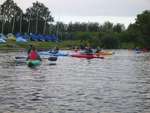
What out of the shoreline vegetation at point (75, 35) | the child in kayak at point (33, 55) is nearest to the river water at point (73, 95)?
the child in kayak at point (33, 55)

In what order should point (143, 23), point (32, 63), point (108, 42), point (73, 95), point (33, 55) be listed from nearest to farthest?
point (73, 95), point (32, 63), point (33, 55), point (143, 23), point (108, 42)

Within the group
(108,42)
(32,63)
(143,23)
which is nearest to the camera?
(32,63)

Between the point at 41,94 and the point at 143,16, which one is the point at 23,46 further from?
the point at 41,94

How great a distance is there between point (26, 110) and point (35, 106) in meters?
1.13

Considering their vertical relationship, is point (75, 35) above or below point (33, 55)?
above

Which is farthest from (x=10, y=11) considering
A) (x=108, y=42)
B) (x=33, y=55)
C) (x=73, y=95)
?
(x=73, y=95)

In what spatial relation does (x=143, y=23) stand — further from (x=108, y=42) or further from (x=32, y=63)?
(x=32, y=63)

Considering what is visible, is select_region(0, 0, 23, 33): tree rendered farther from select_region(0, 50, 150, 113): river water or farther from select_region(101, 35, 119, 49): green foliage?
select_region(0, 50, 150, 113): river water

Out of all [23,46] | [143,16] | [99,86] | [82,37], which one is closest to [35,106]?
[99,86]

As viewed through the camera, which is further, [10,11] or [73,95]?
[10,11]

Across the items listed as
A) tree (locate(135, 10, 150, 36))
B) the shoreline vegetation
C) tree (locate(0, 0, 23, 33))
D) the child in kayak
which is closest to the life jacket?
the child in kayak

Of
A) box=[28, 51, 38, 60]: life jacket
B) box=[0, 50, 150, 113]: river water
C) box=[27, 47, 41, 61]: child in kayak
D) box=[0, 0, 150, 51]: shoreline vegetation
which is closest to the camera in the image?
box=[0, 50, 150, 113]: river water

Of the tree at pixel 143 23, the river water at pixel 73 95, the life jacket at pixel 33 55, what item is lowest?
the river water at pixel 73 95

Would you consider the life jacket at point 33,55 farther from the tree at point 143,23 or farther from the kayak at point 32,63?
the tree at point 143,23
